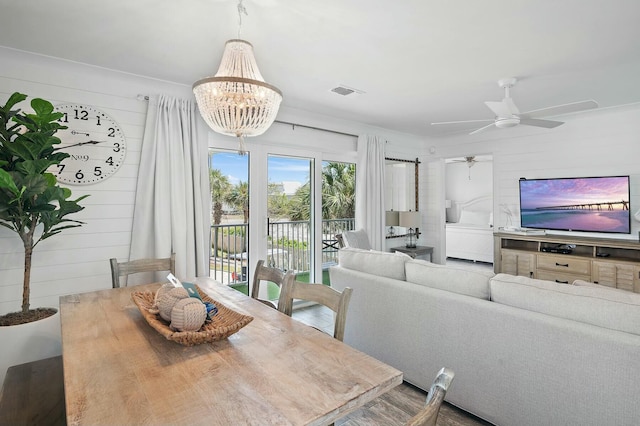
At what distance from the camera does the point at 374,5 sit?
201 centimetres

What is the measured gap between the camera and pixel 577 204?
447cm

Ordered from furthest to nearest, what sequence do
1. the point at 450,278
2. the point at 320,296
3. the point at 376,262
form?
the point at 376,262 → the point at 450,278 → the point at 320,296

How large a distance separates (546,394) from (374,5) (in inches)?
91.6

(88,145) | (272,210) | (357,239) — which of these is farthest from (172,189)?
(357,239)

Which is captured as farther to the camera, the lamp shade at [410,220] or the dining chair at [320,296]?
the lamp shade at [410,220]

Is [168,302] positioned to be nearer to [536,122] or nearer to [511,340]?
[511,340]

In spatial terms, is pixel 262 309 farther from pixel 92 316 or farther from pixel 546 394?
pixel 546 394

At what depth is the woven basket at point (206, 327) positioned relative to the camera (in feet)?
4.25

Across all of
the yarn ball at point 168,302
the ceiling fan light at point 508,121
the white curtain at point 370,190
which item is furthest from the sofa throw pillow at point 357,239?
the yarn ball at point 168,302

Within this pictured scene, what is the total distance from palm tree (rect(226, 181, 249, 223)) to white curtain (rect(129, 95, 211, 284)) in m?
0.44

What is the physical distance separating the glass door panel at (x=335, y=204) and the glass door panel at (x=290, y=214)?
1.28 feet

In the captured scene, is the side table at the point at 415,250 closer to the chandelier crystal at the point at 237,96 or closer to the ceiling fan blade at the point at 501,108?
the ceiling fan blade at the point at 501,108

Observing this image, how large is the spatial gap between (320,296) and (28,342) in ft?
6.35

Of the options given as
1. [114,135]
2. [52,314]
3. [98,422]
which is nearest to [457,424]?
[98,422]
